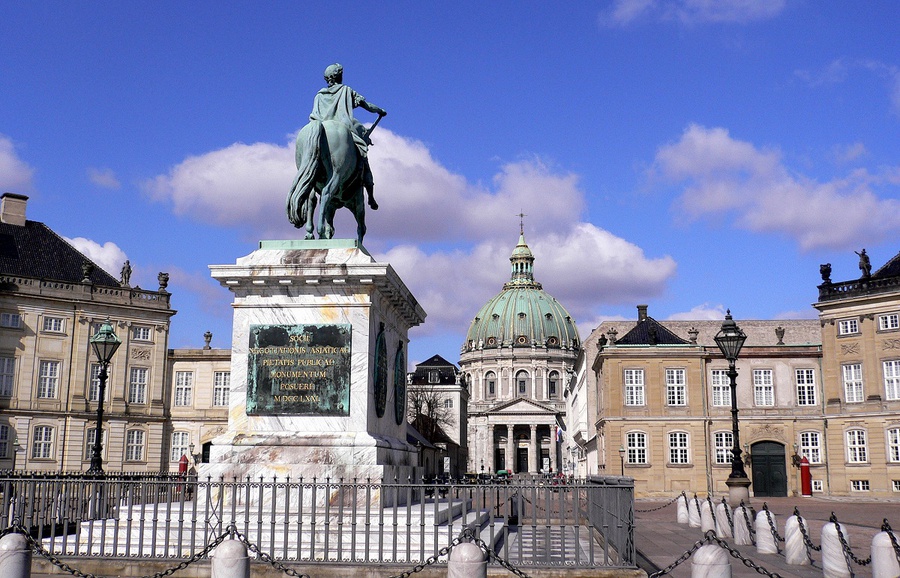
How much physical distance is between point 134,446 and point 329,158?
155ft

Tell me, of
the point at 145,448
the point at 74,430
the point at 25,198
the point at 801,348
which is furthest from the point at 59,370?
the point at 801,348

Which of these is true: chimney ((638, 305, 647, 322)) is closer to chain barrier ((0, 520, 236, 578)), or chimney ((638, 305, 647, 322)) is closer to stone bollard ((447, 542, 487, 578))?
chain barrier ((0, 520, 236, 578))

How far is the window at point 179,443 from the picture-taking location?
59.3m

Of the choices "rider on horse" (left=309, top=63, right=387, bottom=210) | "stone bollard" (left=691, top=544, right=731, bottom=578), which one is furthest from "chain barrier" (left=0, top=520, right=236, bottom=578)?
"rider on horse" (left=309, top=63, right=387, bottom=210)

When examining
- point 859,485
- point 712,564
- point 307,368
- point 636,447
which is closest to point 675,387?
point 636,447

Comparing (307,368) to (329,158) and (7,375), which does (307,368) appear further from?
(7,375)

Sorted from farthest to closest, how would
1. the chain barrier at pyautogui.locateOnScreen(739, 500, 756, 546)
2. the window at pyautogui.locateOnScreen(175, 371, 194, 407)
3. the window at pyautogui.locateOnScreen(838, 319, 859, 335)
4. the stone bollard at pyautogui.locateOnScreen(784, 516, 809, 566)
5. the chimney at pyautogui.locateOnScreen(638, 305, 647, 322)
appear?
the chimney at pyautogui.locateOnScreen(638, 305, 647, 322)
the window at pyautogui.locateOnScreen(175, 371, 194, 407)
the window at pyautogui.locateOnScreen(838, 319, 859, 335)
the chain barrier at pyautogui.locateOnScreen(739, 500, 756, 546)
the stone bollard at pyautogui.locateOnScreen(784, 516, 809, 566)

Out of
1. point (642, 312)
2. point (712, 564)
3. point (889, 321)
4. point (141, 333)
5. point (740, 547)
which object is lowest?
point (740, 547)

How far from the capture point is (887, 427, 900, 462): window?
4769 cm

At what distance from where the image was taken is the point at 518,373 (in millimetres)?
176000

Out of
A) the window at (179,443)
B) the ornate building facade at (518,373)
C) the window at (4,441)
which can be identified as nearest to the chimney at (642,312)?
the window at (179,443)

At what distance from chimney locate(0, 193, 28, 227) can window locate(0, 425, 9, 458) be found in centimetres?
1406

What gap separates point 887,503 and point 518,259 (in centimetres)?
15444

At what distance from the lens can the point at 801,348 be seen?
181 feet
